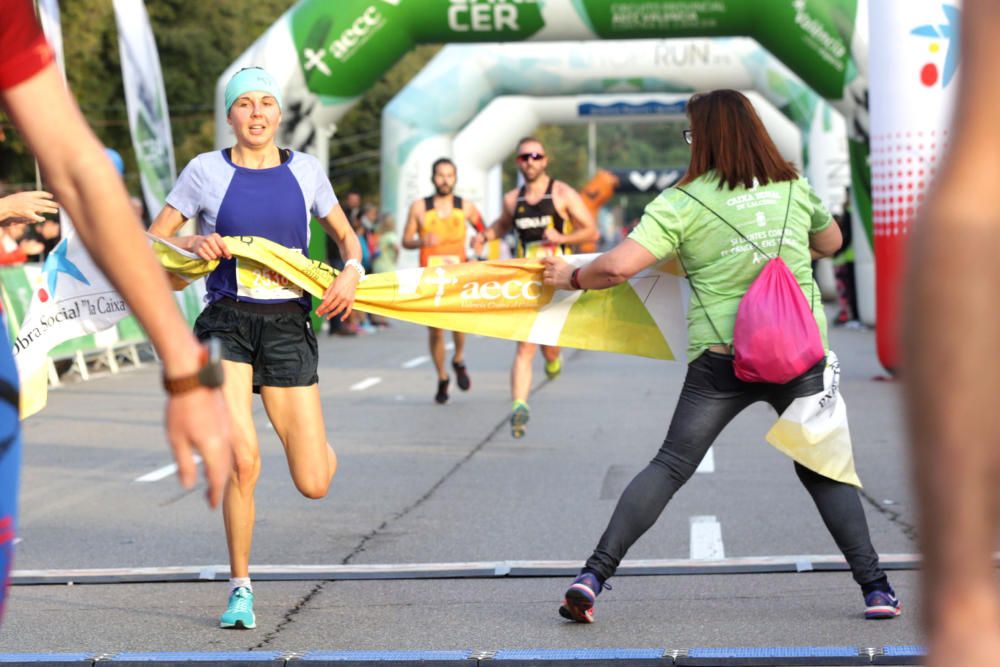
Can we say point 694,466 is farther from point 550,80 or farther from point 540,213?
point 550,80

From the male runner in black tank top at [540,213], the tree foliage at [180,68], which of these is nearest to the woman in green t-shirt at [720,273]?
the male runner in black tank top at [540,213]

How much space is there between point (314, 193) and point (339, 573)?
1667mm

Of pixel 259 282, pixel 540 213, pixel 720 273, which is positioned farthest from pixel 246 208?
pixel 540 213

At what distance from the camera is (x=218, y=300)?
6.22 metres

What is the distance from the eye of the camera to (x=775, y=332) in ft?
18.7

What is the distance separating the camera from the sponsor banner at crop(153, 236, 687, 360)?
6.83 meters

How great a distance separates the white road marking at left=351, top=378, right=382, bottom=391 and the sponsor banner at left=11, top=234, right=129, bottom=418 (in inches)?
405

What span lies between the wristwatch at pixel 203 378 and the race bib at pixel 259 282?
384cm

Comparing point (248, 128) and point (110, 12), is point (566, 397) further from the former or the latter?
point (110, 12)

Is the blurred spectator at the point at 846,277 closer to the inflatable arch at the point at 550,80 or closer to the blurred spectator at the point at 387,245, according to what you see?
the inflatable arch at the point at 550,80

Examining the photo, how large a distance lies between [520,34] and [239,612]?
50.0 feet

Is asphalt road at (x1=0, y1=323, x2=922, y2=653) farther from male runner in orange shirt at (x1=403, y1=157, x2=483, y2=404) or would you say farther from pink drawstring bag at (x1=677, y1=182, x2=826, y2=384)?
pink drawstring bag at (x1=677, y1=182, x2=826, y2=384)

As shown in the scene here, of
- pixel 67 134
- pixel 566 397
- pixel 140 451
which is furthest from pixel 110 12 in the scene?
pixel 67 134

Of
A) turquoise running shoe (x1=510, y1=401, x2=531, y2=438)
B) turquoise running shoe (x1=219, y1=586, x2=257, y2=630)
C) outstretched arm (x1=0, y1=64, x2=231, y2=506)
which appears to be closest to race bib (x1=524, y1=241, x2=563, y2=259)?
turquoise running shoe (x1=510, y1=401, x2=531, y2=438)
